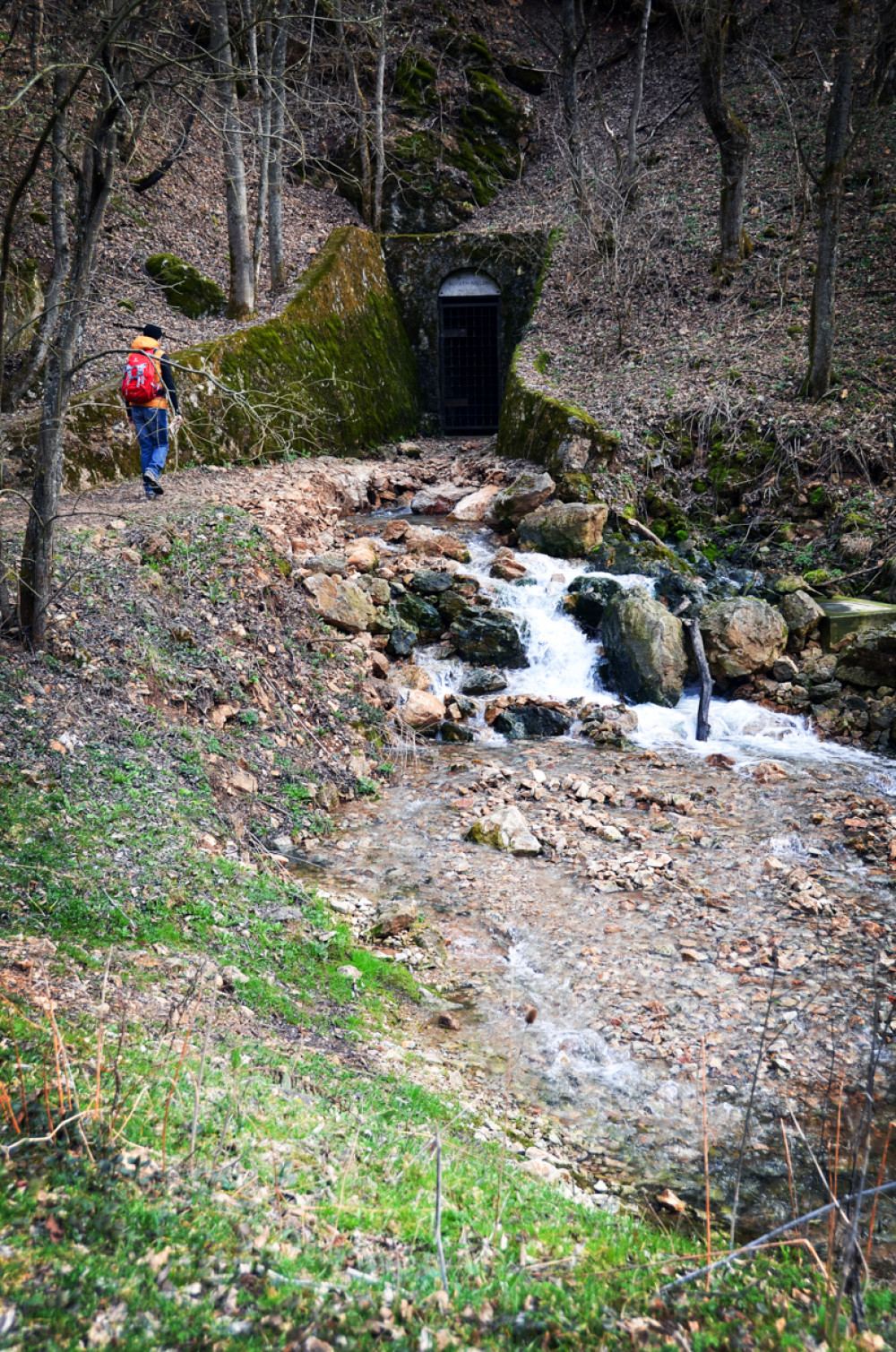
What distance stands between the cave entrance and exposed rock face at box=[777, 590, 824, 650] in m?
10.3

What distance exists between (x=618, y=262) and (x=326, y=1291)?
16815mm

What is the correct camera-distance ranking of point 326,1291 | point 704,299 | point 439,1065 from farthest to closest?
point 704,299, point 439,1065, point 326,1291

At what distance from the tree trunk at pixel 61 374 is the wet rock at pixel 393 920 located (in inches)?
121

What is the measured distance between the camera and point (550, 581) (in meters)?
10.3

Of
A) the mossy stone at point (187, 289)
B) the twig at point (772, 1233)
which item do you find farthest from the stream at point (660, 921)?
the mossy stone at point (187, 289)

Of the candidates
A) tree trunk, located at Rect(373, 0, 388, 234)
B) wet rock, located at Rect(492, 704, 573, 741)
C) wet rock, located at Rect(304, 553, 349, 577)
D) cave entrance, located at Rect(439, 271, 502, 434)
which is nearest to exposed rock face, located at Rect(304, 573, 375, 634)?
wet rock, located at Rect(304, 553, 349, 577)

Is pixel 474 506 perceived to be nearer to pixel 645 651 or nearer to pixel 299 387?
pixel 299 387

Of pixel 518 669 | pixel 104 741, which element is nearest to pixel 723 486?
pixel 518 669

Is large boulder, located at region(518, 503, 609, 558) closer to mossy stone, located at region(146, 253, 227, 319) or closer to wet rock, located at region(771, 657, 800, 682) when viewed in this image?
wet rock, located at region(771, 657, 800, 682)

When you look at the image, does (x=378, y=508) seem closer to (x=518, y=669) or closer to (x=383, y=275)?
(x=518, y=669)

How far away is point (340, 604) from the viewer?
866 cm

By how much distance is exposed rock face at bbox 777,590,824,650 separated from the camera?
30.7ft

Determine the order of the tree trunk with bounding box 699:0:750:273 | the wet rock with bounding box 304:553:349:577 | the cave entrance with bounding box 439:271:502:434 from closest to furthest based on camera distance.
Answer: the wet rock with bounding box 304:553:349:577
the tree trunk with bounding box 699:0:750:273
the cave entrance with bounding box 439:271:502:434

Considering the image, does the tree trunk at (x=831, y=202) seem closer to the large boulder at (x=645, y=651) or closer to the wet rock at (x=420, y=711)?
the large boulder at (x=645, y=651)
